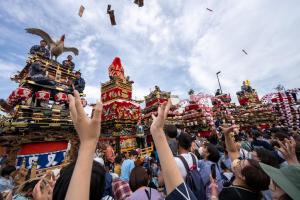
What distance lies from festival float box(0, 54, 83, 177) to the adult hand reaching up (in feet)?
33.7

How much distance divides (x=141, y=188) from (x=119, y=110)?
15.9 m

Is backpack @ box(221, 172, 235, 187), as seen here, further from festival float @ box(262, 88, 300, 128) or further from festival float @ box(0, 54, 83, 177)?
festival float @ box(262, 88, 300, 128)

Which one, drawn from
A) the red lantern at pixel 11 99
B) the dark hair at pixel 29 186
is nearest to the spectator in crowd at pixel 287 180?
the dark hair at pixel 29 186

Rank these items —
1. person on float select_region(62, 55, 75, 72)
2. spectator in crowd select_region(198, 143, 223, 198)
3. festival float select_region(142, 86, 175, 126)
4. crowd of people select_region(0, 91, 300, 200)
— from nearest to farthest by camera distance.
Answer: crowd of people select_region(0, 91, 300, 200) → spectator in crowd select_region(198, 143, 223, 198) → person on float select_region(62, 55, 75, 72) → festival float select_region(142, 86, 175, 126)

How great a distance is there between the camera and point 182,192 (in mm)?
857

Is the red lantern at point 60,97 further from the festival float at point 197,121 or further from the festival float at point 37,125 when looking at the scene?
the festival float at point 197,121

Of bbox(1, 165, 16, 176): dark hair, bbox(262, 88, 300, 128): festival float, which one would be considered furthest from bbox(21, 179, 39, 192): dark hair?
bbox(262, 88, 300, 128): festival float

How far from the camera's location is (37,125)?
9984 mm

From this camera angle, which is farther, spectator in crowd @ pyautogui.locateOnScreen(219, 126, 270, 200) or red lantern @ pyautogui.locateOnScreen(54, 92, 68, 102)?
red lantern @ pyautogui.locateOnScreen(54, 92, 68, 102)

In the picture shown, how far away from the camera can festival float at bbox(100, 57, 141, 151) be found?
16.1 m

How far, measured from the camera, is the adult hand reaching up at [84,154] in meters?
0.71

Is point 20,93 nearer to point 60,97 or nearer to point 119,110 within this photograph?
point 60,97

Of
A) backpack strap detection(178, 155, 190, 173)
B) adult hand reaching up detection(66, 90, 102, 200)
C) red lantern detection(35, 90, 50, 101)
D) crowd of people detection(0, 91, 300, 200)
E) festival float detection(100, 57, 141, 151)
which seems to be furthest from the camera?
festival float detection(100, 57, 141, 151)

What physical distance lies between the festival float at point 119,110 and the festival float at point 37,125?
4.81m
